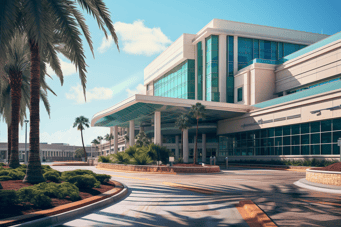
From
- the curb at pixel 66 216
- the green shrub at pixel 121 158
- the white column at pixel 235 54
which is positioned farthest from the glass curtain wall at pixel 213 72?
the curb at pixel 66 216

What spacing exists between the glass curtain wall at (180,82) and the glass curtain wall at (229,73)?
7.73 meters

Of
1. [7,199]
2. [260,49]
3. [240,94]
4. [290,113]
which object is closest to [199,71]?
[240,94]

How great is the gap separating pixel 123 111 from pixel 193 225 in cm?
4279

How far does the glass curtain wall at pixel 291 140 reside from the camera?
3522cm

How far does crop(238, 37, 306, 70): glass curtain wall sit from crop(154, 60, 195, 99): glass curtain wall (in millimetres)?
9906

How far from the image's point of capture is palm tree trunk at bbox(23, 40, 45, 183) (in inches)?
528

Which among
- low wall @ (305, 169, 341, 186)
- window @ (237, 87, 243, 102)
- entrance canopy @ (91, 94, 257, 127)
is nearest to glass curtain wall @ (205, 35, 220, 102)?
window @ (237, 87, 243, 102)

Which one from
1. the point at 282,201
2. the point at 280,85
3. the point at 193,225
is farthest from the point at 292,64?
the point at 193,225

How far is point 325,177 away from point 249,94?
37676 mm

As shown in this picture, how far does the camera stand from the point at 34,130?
13781 mm

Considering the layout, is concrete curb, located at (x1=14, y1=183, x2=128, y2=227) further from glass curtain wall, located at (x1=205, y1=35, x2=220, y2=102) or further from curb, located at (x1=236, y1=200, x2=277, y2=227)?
glass curtain wall, located at (x1=205, y1=35, x2=220, y2=102)

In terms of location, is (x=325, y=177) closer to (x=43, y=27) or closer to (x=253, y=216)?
(x=253, y=216)

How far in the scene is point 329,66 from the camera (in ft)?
141

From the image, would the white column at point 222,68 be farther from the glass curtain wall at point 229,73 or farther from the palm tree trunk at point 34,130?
the palm tree trunk at point 34,130
